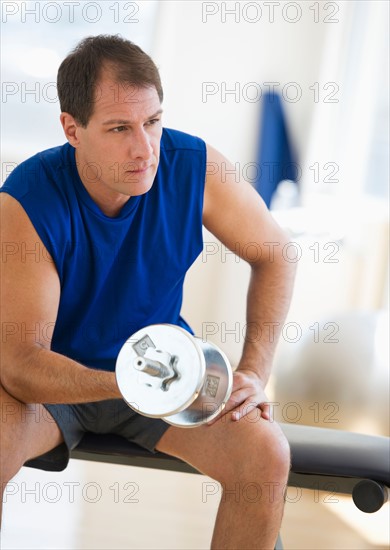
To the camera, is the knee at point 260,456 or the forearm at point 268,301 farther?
the forearm at point 268,301

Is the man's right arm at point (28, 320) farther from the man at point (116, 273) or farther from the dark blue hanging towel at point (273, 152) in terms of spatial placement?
the dark blue hanging towel at point (273, 152)

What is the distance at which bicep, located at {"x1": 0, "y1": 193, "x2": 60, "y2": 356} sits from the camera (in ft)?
5.53

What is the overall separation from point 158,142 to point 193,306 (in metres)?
2.52

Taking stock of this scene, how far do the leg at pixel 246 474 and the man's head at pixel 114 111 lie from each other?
1.74 ft

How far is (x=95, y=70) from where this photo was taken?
1745 millimetres

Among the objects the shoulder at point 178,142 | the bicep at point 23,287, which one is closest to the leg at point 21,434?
the bicep at point 23,287

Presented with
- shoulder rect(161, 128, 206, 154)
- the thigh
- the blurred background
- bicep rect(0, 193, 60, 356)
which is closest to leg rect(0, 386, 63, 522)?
the thigh

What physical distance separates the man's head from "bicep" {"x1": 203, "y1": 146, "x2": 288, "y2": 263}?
0.21 metres

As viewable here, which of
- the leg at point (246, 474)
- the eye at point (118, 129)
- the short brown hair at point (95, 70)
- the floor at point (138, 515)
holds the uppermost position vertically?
the short brown hair at point (95, 70)

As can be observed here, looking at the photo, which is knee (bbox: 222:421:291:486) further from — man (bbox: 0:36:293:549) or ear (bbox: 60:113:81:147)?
ear (bbox: 60:113:81:147)

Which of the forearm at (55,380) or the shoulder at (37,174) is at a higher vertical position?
the shoulder at (37,174)

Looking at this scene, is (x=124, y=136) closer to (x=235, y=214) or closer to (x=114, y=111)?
(x=114, y=111)

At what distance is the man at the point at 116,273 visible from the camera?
1.66 m

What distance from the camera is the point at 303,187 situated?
412 cm
